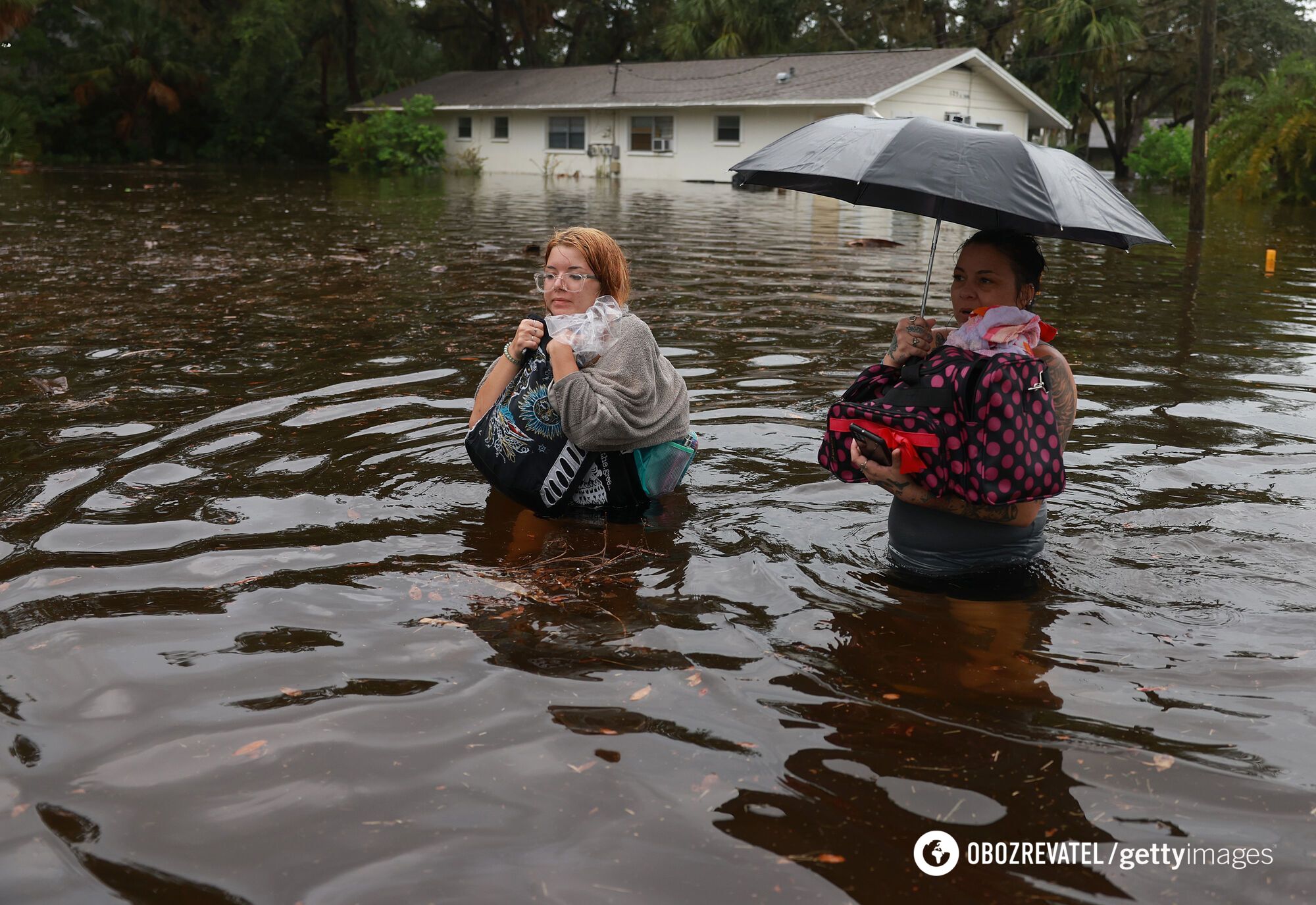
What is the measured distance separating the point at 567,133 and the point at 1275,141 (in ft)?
82.0

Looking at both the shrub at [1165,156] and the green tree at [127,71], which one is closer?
the shrub at [1165,156]

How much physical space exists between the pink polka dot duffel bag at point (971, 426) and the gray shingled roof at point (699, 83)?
32217mm

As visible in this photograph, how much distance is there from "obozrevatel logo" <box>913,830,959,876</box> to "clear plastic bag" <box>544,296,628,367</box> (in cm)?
262

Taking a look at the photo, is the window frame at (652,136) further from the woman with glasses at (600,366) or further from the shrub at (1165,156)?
the woman with glasses at (600,366)

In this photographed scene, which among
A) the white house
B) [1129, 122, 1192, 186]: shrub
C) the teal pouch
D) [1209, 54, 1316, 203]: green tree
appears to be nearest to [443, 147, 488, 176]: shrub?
the white house

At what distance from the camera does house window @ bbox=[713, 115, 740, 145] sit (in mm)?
39438

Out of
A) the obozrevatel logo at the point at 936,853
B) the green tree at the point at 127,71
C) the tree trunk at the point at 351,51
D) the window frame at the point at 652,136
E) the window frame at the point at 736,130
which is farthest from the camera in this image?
the tree trunk at the point at 351,51

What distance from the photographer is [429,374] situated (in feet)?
26.6

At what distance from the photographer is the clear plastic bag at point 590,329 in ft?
16.0

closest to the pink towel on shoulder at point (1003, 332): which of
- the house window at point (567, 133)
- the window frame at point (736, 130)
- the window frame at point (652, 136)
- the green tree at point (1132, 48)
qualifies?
the window frame at point (736, 130)

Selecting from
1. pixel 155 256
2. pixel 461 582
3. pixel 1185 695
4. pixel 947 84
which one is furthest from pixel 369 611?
pixel 947 84

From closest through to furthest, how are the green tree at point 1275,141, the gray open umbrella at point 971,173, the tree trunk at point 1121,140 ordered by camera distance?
the gray open umbrella at point 971,173, the green tree at point 1275,141, the tree trunk at point 1121,140

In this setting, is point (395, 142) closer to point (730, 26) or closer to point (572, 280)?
point (730, 26)

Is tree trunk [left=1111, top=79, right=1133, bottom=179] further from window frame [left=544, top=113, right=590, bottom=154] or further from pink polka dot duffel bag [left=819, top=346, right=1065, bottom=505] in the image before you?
pink polka dot duffel bag [left=819, top=346, right=1065, bottom=505]
